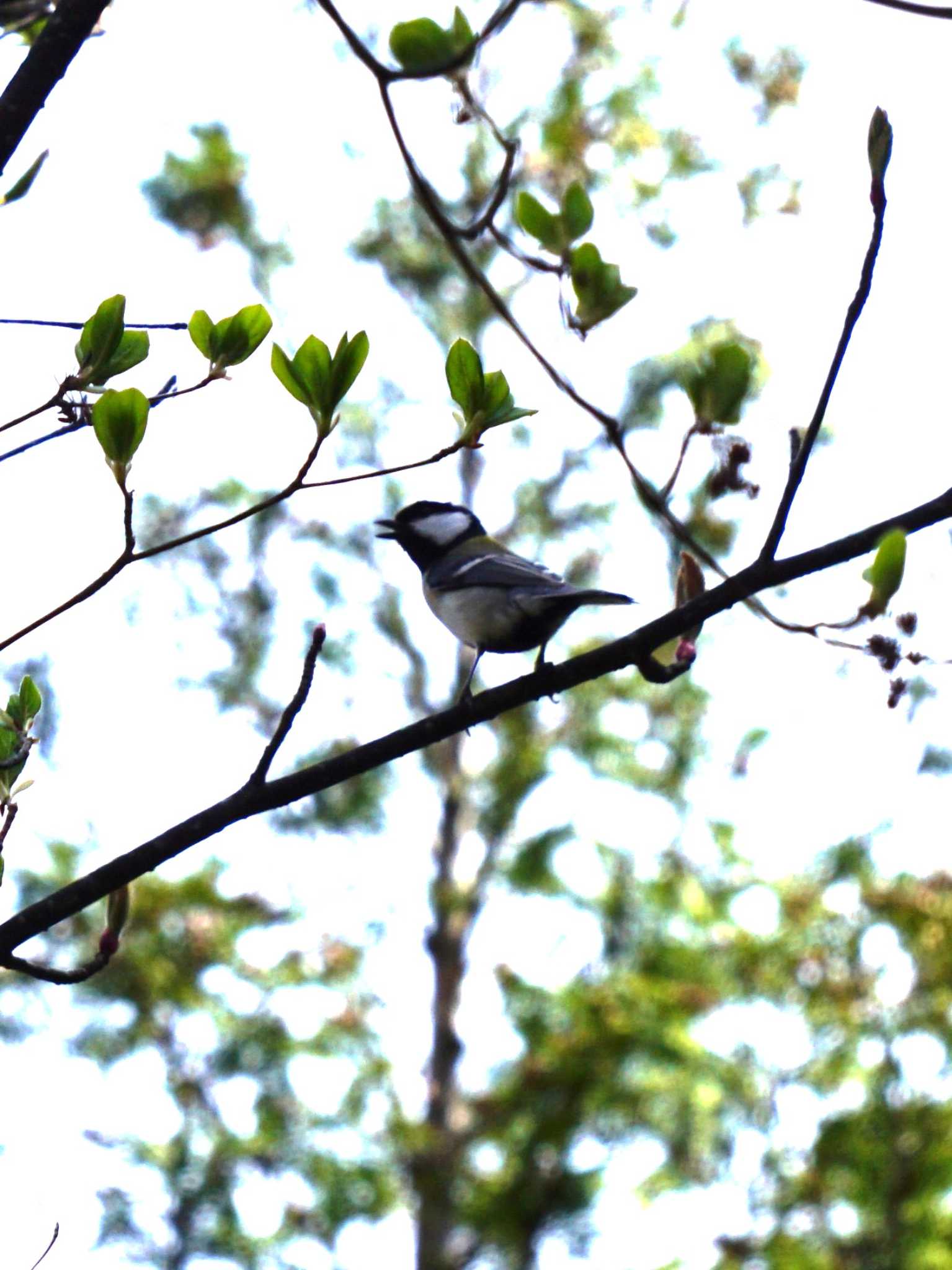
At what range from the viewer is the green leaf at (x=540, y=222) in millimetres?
1939

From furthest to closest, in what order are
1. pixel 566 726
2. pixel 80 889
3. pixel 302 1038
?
pixel 566 726 → pixel 302 1038 → pixel 80 889

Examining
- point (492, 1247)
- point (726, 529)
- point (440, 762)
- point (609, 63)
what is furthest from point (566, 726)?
point (609, 63)

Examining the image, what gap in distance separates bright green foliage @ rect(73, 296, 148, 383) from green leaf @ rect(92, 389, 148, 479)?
0.10 m

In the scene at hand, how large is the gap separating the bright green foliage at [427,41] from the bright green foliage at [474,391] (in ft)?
1.20

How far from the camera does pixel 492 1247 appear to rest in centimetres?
753

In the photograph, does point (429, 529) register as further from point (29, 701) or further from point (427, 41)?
point (427, 41)

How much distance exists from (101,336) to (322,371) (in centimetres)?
29

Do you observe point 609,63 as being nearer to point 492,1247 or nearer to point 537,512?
point 537,512

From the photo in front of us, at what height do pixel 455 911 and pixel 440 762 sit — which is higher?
pixel 440 762

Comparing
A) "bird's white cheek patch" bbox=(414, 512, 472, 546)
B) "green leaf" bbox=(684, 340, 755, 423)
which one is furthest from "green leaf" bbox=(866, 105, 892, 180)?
"bird's white cheek patch" bbox=(414, 512, 472, 546)

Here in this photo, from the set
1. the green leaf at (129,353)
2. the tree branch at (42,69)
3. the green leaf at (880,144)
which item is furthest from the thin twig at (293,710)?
the green leaf at (880,144)

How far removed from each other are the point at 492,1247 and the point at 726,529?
13.7 feet

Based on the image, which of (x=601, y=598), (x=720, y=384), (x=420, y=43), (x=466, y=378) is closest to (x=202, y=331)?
(x=466, y=378)

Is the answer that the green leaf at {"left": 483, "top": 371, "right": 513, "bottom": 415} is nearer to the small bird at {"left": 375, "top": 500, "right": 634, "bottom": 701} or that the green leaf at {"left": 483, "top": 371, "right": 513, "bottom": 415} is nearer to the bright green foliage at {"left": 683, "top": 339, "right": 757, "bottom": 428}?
the bright green foliage at {"left": 683, "top": 339, "right": 757, "bottom": 428}
